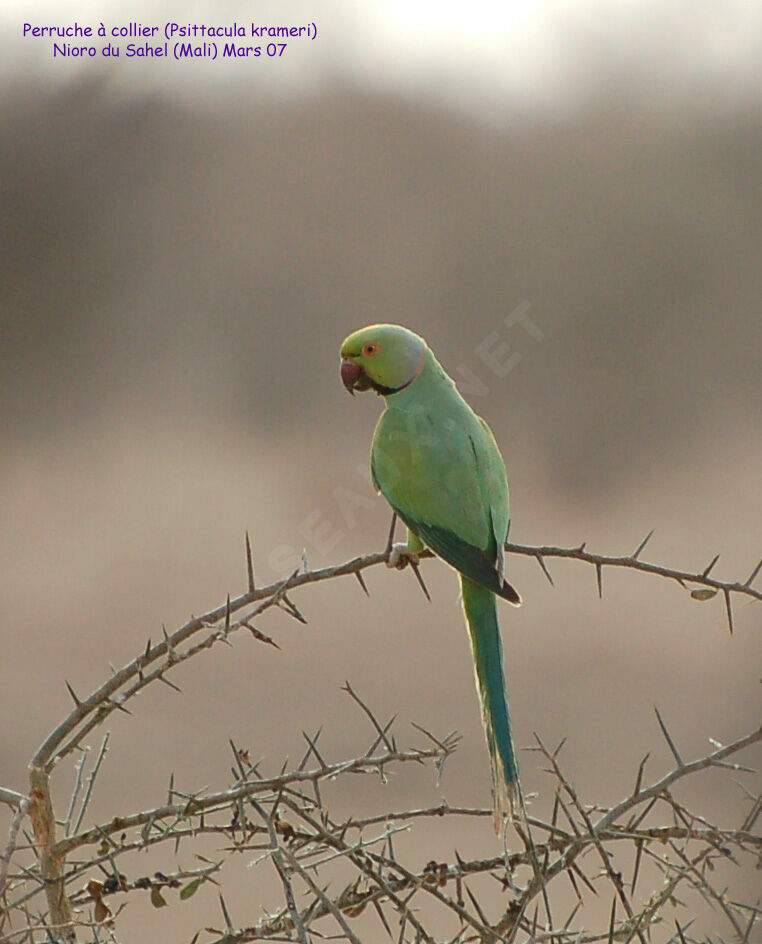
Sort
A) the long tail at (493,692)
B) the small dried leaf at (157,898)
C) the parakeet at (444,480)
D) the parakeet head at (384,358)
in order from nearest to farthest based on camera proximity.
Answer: the small dried leaf at (157,898) → the long tail at (493,692) → the parakeet at (444,480) → the parakeet head at (384,358)

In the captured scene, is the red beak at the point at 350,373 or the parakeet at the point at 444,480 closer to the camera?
the parakeet at the point at 444,480

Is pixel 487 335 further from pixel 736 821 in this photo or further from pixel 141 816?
pixel 141 816

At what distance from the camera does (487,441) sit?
2.19 meters

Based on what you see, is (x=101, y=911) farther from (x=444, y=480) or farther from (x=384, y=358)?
(x=384, y=358)

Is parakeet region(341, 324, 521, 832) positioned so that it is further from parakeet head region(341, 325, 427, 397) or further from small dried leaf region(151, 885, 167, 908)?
small dried leaf region(151, 885, 167, 908)

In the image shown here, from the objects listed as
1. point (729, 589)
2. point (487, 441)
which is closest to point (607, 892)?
point (487, 441)

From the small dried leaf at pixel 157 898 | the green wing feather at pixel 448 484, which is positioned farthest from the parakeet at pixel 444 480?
the small dried leaf at pixel 157 898

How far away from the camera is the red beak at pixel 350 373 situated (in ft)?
7.46

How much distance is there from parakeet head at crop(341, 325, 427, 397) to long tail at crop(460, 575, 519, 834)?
16.4 inches

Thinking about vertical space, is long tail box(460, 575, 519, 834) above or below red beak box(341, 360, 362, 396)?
below

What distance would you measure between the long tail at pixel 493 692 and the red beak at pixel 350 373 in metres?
0.45

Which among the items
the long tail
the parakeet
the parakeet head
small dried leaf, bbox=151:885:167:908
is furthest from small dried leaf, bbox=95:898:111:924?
the parakeet head

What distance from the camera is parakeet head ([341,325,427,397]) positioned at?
7.36 feet

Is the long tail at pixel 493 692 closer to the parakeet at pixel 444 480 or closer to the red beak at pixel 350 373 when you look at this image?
the parakeet at pixel 444 480
